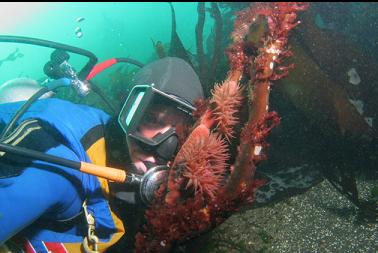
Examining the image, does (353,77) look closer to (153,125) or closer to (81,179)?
(153,125)

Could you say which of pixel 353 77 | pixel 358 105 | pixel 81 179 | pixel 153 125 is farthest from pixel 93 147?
pixel 353 77

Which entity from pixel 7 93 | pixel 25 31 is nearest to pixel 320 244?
pixel 7 93

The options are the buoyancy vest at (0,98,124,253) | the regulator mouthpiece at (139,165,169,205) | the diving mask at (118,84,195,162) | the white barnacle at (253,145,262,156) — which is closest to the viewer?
the white barnacle at (253,145,262,156)

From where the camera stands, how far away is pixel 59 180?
7.39ft

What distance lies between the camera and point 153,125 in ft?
9.23

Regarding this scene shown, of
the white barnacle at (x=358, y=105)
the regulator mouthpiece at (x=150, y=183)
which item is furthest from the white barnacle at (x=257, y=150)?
the white barnacle at (x=358, y=105)

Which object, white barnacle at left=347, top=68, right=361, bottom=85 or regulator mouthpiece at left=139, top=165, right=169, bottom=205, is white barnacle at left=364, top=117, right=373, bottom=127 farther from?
regulator mouthpiece at left=139, top=165, right=169, bottom=205

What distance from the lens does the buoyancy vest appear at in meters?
2.55

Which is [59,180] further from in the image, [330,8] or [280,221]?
[330,8]

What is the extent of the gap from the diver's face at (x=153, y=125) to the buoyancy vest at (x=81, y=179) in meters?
0.36

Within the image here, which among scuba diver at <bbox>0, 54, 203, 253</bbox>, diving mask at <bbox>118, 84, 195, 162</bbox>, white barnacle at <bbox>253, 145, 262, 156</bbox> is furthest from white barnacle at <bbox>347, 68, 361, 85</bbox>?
white barnacle at <bbox>253, 145, 262, 156</bbox>

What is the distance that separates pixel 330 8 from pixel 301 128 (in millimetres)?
3699

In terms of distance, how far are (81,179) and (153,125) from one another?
778 millimetres

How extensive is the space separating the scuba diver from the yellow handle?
94mm
